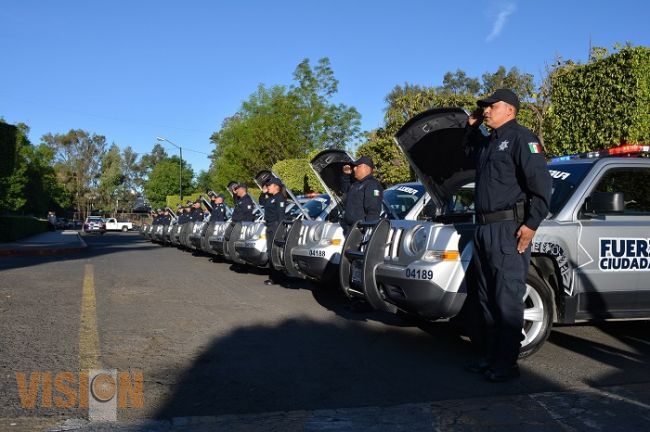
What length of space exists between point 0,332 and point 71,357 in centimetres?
146

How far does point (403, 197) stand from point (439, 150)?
2307mm

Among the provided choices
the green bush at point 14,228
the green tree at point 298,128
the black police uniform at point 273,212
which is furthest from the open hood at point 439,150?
the green tree at point 298,128

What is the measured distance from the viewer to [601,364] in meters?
4.91

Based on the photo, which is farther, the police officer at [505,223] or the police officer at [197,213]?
the police officer at [197,213]

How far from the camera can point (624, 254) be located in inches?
202

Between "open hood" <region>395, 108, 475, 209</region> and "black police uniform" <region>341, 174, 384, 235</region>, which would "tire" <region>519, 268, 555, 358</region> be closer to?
"open hood" <region>395, 108, 475, 209</region>

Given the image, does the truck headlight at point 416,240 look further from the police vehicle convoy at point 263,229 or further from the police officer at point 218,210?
the police officer at point 218,210

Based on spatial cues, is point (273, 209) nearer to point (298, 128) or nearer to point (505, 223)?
point (505, 223)

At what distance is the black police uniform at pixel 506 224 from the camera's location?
4.29 m

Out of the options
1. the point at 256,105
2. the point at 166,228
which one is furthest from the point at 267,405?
the point at 256,105

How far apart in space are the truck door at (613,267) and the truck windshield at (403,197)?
9.42ft

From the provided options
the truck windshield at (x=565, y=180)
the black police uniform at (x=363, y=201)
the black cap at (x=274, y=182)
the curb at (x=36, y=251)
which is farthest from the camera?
the curb at (x=36, y=251)

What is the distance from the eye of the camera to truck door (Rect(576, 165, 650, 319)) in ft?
16.5

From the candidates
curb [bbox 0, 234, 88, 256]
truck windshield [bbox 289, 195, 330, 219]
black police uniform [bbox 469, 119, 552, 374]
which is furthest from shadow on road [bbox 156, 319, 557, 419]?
curb [bbox 0, 234, 88, 256]
